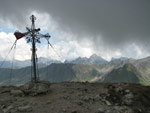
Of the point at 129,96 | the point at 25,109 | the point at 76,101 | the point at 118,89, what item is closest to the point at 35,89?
the point at 25,109

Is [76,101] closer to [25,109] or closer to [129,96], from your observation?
[25,109]

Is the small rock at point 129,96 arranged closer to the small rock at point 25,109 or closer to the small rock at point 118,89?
the small rock at point 118,89

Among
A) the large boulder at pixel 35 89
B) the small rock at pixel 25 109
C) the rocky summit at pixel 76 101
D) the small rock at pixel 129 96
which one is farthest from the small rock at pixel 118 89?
the small rock at pixel 25 109

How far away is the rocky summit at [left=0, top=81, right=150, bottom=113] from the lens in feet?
46.4

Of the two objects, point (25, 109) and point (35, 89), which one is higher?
point (35, 89)

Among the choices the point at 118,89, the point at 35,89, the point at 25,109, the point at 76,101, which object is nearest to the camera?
the point at 25,109

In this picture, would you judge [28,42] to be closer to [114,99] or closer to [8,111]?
[8,111]

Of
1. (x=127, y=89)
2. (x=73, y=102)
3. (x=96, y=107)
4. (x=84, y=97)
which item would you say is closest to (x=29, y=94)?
(x=73, y=102)

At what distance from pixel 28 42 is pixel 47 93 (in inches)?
382

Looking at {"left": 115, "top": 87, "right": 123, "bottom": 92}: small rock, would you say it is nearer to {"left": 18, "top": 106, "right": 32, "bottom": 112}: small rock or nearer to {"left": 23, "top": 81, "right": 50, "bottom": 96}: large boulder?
{"left": 23, "top": 81, "right": 50, "bottom": 96}: large boulder

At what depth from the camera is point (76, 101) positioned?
16484 mm

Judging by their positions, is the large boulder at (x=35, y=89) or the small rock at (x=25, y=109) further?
the large boulder at (x=35, y=89)

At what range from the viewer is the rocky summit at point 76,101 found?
1414 centimetres

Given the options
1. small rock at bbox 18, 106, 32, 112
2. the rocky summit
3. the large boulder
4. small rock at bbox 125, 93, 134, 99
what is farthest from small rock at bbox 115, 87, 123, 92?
small rock at bbox 18, 106, 32, 112
